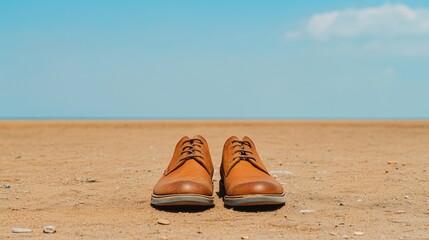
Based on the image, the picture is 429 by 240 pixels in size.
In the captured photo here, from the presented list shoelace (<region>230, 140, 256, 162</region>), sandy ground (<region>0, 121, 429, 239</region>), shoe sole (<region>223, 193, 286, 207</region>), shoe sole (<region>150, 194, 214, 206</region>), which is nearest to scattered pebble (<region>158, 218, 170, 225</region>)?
sandy ground (<region>0, 121, 429, 239</region>)

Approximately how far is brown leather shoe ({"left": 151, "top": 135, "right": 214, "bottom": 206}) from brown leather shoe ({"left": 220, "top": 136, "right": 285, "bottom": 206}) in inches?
6.0

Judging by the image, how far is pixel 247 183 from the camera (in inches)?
152

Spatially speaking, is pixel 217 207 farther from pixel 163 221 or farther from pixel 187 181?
pixel 163 221

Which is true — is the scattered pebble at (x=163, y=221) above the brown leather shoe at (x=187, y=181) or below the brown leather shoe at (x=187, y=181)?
below

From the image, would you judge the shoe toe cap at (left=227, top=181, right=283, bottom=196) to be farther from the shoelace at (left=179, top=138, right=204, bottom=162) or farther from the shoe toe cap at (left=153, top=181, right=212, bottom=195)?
the shoelace at (left=179, top=138, right=204, bottom=162)

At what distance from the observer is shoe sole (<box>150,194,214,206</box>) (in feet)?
12.4

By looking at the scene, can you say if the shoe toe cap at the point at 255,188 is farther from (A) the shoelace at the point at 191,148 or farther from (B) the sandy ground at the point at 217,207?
(A) the shoelace at the point at 191,148

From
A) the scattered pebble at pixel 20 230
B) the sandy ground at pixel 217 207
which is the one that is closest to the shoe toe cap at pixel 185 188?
the sandy ground at pixel 217 207

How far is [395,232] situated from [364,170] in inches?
117

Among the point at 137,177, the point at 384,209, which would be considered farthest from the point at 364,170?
the point at 137,177

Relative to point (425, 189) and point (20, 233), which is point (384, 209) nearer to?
point (425, 189)

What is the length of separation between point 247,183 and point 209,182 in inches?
14.0

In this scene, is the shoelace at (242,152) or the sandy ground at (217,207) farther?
the shoelace at (242,152)

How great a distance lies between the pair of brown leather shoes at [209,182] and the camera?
3818 millimetres
